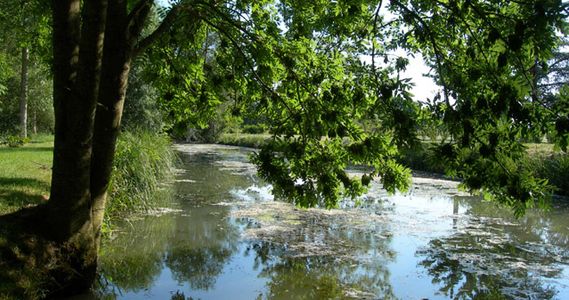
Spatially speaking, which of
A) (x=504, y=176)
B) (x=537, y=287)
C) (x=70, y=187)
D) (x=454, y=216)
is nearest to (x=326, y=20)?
(x=504, y=176)

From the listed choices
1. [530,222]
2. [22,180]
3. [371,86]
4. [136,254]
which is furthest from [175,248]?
[530,222]

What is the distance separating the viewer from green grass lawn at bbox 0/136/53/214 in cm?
701

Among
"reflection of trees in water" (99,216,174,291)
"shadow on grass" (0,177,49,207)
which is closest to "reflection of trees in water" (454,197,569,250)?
"reflection of trees in water" (99,216,174,291)

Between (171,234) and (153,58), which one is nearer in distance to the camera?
(153,58)

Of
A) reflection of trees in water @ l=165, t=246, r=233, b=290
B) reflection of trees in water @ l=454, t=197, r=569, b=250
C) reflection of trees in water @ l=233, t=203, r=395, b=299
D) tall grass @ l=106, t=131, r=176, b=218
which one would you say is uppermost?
tall grass @ l=106, t=131, r=176, b=218

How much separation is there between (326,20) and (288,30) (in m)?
2.15

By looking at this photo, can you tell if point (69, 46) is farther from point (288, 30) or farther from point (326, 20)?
point (288, 30)

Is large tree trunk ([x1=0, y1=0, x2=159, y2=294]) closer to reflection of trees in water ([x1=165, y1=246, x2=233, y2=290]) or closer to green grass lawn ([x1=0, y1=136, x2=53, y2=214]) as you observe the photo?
green grass lawn ([x1=0, y1=136, x2=53, y2=214])

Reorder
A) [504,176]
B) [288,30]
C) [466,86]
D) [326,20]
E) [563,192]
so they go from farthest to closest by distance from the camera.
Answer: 1. [563,192]
2. [288,30]
3. [326,20]
4. [466,86]
5. [504,176]

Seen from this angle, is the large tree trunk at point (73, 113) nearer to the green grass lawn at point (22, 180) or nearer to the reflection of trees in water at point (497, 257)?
the green grass lawn at point (22, 180)

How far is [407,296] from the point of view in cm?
672

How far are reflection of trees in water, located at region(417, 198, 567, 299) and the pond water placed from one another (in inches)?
0.8

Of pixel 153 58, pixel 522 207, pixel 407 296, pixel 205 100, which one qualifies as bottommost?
pixel 407 296

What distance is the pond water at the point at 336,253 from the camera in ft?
22.5
